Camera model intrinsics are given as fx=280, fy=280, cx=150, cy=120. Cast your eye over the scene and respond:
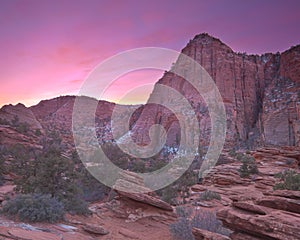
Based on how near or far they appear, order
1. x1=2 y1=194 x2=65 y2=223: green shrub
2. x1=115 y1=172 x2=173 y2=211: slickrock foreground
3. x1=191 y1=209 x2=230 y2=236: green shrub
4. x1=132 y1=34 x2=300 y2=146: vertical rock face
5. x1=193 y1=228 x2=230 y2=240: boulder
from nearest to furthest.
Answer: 1. x1=193 y1=228 x2=230 y2=240: boulder
2. x1=191 y1=209 x2=230 y2=236: green shrub
3. x1=2 y1=194 x2=65 y2=223: green shrub
4. x1=115 y1=172 x2=173 y2=211: slickrock foreground
5. x1=132 y1=34 x2=300 y2=146: vertical rock face

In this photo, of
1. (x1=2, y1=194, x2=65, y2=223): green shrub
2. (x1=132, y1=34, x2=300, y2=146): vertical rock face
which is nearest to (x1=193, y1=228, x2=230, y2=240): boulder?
(x1=2, y1=194, x2=65, y2=223): green shrub

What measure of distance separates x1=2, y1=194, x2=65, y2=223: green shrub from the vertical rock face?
35.2 metres

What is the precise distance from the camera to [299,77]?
4497 centimetres

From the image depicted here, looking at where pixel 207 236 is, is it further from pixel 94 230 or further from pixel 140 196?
pixel 140 196

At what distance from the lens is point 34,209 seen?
7.08 metres

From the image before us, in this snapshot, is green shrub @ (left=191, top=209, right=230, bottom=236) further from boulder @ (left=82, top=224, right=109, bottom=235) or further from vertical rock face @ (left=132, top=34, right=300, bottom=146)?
vertical rock face @ (left=132, top=34, right=300, bottom=146)

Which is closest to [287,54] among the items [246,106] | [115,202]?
[246,106]

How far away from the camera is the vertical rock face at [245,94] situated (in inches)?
1645

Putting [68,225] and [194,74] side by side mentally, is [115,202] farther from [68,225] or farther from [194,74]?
[194,74]

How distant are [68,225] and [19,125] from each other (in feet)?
75.3

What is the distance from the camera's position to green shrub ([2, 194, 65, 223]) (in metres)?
6.98

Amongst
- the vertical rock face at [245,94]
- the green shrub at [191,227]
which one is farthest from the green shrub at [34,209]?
the vertical rock face at [245,94]

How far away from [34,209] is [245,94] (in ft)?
154

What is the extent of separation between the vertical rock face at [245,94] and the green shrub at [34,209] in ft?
115
